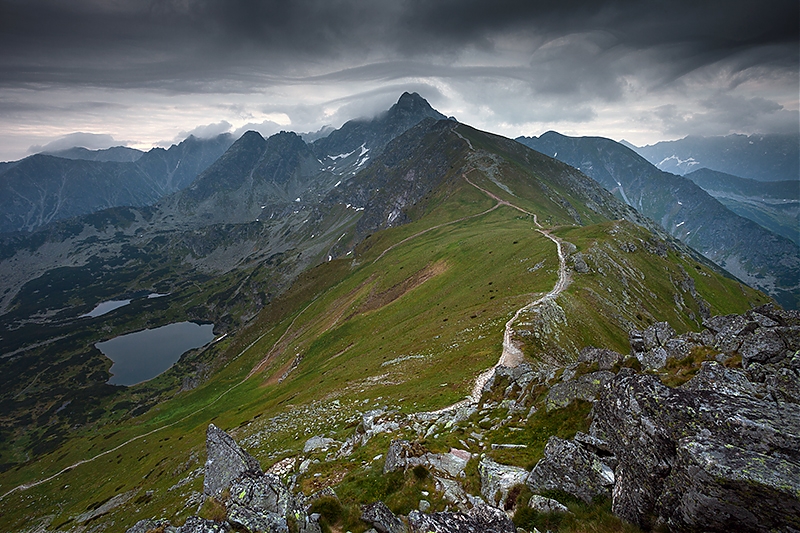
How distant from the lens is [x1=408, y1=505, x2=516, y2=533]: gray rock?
41.4 feet

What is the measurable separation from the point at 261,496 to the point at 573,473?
13098mm

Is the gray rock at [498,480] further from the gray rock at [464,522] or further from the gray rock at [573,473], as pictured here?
the gray rock at [464,522]

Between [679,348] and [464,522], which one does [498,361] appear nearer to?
[679,348]

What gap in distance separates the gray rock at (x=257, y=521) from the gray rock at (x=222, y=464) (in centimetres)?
451

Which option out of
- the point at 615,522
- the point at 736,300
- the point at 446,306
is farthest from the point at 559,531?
→ the point at 736,300

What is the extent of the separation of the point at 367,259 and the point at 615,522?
161 m

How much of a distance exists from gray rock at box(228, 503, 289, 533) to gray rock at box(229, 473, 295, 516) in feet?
1.43

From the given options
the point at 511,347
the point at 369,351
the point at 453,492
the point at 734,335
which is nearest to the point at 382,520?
the point at 453,492

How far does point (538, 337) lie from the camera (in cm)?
4644

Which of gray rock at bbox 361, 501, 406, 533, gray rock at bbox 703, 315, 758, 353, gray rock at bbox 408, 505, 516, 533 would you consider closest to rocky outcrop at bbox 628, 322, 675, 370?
gray rock at bbox 703, 315, 758, 353

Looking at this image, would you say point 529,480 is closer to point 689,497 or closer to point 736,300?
point 689,497

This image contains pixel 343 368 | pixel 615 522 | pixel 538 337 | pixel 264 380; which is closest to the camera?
pixel 615 522

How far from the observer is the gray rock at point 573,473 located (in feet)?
46.2

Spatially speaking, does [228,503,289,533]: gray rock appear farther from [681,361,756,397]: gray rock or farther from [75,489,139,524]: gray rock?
[75,489,139,524]: gray rock
